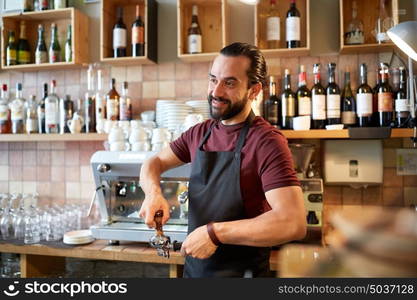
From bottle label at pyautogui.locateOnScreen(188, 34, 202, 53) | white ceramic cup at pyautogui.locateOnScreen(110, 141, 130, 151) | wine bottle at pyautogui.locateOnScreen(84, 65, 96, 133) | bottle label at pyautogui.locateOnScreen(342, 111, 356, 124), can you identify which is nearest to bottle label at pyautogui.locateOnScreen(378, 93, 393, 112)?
bottle label at pyautogui.locateOnScreen(342, 111, 356, 124)

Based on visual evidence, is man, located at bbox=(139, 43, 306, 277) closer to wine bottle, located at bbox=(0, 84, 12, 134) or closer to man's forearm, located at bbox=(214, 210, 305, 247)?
man's forearm, located at bbox=(214, 210, 305, 247)

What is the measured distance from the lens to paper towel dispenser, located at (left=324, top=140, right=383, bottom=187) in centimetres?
216

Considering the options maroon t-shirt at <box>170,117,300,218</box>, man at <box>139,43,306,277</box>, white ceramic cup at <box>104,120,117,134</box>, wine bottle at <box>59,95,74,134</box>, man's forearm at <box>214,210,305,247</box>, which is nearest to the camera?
man's forearm at <box>214,210,305,247</box>

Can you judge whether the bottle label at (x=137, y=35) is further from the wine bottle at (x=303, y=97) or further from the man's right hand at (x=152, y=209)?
the man's right hand at (x=152, y=209)

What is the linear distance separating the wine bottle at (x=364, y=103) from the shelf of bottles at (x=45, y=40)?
1.78 meters

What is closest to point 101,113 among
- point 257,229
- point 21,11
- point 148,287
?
point 21,11

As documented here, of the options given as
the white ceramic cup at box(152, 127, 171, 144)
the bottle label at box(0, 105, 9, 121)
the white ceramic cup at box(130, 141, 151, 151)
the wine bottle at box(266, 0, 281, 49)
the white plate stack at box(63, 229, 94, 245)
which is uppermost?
the wine bottle at box(266, 0, 281, 49)

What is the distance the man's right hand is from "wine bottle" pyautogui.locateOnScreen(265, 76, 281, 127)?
3.37 feet

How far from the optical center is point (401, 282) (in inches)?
13.1

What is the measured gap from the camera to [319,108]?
212 cm

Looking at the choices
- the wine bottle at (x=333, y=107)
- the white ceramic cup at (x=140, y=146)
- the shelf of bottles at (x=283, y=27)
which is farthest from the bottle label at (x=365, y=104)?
the white ceramic cup at (x=140, y=146)

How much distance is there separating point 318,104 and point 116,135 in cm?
113

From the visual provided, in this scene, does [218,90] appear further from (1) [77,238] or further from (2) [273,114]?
(1) [77,238]

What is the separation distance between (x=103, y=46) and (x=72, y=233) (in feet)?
3.85
